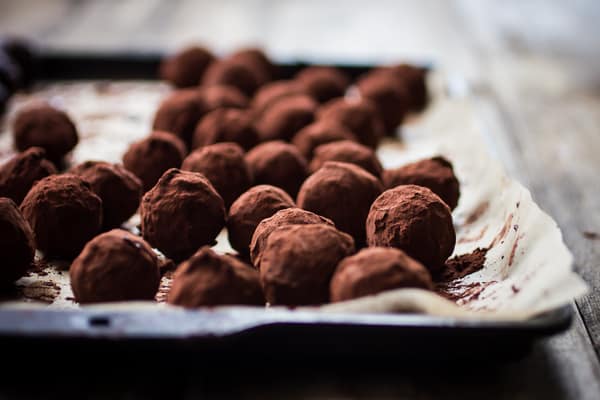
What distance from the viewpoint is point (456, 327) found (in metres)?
0.87

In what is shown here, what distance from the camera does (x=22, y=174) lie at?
138cm

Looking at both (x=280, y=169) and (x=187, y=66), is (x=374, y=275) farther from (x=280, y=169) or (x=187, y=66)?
(x=187, y=66)

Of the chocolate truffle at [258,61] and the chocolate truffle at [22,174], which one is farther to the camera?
the chocolate truffle at [258,61]

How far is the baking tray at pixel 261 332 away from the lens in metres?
0.87

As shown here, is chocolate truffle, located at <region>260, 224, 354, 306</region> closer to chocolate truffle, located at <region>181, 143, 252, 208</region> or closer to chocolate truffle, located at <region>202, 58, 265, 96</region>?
chocolate truffle, located at <region>181, 143, 252, 208</region>

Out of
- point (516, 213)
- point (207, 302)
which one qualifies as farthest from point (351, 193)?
point (207, 302)

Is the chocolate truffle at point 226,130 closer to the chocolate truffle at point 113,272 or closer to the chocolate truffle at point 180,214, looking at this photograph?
the chocolate truffle at point 180,214

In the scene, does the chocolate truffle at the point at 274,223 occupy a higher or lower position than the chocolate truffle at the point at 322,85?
lower

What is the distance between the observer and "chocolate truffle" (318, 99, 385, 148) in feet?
5.74

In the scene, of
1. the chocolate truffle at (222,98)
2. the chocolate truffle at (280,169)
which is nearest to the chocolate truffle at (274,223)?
the chocolate truffle at (280,169)

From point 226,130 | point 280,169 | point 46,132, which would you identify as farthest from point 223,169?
point 46,132

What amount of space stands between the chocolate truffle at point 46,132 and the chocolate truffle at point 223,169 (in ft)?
1.43

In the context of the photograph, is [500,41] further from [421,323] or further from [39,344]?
[39,344]

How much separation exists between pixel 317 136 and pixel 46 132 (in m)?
0.69
